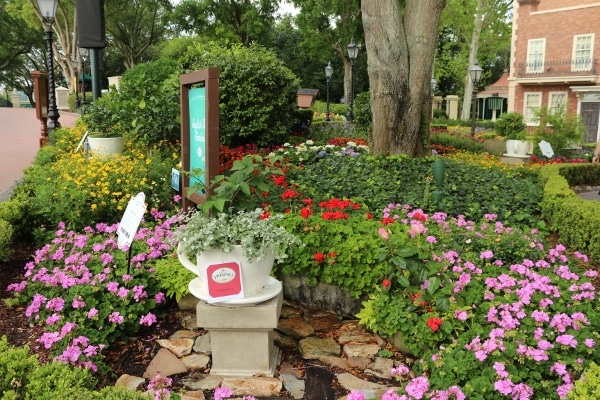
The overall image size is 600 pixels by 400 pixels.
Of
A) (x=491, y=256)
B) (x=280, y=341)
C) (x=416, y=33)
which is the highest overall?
(x=416, y=33)

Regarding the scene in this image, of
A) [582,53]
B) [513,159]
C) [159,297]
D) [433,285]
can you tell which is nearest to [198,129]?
[159,297]

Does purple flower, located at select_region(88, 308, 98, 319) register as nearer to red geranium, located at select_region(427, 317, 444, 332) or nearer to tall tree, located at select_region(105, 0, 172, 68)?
red geranium, located at select_region(427, 317, 444, 332)

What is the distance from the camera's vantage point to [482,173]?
6.91 m

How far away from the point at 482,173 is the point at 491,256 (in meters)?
3.48

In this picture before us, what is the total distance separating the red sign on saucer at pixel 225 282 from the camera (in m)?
2.94

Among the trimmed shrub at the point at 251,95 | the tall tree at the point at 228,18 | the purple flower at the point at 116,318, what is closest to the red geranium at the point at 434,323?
the purple flower at the point at 116,318

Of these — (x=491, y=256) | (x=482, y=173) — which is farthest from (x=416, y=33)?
(x=491, y=256)

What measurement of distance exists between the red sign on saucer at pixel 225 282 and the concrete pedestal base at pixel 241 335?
109mm

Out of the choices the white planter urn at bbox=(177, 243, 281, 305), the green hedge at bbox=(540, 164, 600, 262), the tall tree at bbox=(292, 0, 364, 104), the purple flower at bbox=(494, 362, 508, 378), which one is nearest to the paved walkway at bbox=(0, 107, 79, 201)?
the white planter urn at bbox=(177, 243, 281, 305)

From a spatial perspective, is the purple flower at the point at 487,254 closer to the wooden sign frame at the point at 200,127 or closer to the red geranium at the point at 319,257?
the red geranium at the point at 319,257

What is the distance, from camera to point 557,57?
91.1ft

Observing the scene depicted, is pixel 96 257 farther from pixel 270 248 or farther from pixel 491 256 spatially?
pixel 491 256

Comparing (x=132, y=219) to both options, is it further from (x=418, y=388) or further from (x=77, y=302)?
(x=418, y=388)

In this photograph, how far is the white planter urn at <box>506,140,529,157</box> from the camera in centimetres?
1335
